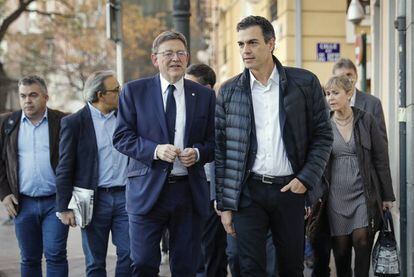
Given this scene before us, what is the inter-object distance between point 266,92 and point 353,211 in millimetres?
1578

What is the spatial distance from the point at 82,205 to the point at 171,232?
0.86 metres

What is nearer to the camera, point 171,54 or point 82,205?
point 171,54

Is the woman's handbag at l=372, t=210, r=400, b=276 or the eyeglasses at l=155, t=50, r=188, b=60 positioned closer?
the eyeglasses at l=155, t=50, r=188, b=60

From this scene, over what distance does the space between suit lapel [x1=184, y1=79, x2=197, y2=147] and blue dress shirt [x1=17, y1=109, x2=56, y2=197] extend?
1514 millimetres

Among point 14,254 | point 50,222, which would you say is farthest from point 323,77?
point 50,222

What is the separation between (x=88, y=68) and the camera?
35.5 meters

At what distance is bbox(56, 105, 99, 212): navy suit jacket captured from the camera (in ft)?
16.8

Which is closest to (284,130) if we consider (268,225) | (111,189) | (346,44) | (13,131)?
(268,225)

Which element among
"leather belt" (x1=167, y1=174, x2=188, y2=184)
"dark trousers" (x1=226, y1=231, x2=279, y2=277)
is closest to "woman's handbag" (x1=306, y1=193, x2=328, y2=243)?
"dark trousers" (x1=226, y1=231, x2=279, y2=277)

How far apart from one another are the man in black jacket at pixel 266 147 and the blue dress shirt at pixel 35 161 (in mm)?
1756

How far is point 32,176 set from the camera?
5.44 m

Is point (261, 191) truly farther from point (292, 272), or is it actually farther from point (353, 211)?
point (353, 211)

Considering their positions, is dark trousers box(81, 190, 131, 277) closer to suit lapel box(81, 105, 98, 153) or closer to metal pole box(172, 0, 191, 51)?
suit lapel box(81, 105, 98, 153)

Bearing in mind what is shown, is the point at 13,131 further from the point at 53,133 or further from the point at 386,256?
the point at 386,256
